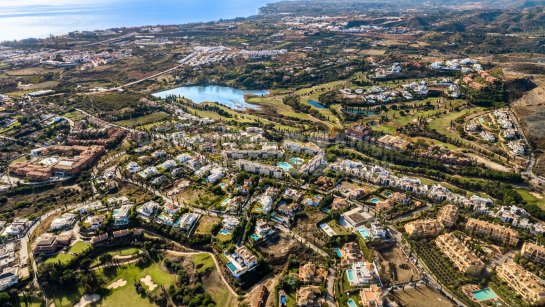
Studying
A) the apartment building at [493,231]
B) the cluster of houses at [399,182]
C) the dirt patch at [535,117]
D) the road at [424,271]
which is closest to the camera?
the road at [424,271]

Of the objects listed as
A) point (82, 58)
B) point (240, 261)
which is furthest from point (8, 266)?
point (82, 58)

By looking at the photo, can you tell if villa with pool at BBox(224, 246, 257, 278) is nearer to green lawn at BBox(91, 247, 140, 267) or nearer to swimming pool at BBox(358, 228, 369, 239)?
green lawn at BBox(91, 247, 140, 267)

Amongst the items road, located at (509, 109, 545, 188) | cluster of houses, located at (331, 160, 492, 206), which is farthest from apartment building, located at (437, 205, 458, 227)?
road, located at (509, 109, 545, 188)

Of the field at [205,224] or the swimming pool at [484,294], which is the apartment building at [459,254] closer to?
the swimming pool at [484,294]

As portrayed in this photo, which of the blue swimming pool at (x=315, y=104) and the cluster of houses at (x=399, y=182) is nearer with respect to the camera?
the cluster of houses at (x=399, y=182)

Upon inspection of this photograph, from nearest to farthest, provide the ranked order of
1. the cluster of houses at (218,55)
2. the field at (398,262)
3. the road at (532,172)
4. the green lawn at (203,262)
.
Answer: the field at (398,262), the green lawn at (203,262), the road at (532,172), the cluster of houses at (218,55)

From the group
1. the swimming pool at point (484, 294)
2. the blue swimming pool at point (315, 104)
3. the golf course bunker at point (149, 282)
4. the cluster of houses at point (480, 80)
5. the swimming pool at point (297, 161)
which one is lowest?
the golf course bunker at point (149, 282)

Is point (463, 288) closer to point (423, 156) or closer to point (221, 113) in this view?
point (423, 156)

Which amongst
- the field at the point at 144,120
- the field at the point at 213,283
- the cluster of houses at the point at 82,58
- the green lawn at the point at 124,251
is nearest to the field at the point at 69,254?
the green lawn at the point at 124,251
